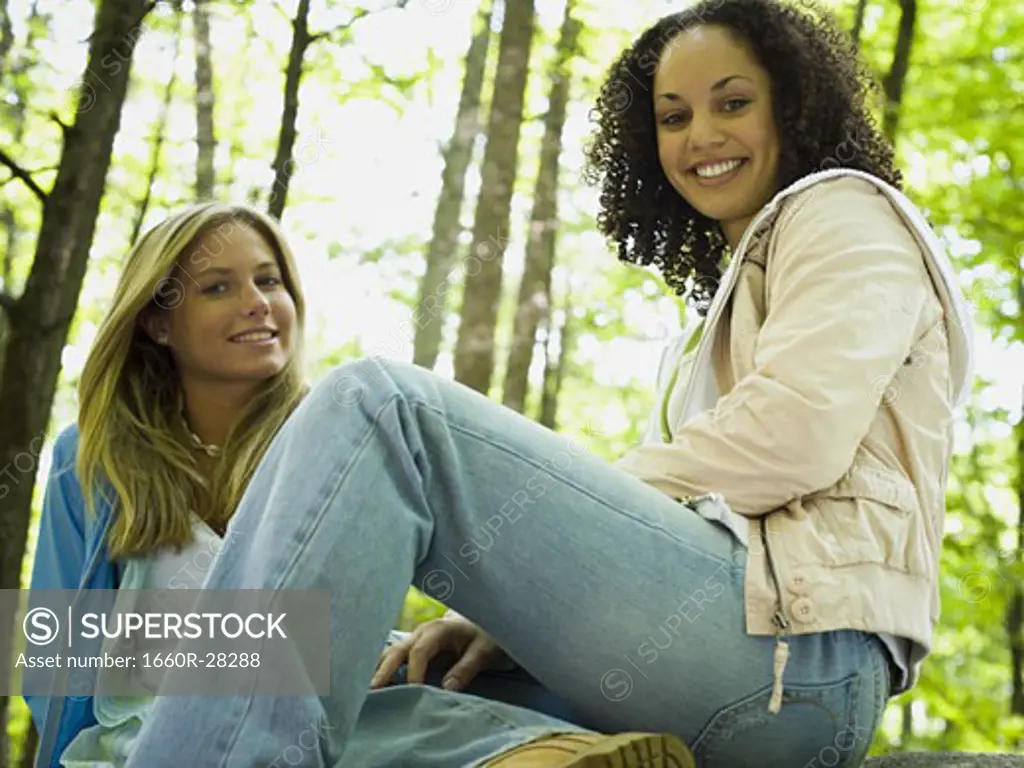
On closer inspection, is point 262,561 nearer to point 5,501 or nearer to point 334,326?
point 5,501

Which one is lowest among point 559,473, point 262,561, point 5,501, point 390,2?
point 5,501

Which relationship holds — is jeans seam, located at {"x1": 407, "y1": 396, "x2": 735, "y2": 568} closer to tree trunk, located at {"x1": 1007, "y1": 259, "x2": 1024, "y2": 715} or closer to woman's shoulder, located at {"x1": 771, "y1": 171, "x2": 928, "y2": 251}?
woman's shoulder, located at {"x1": 771, "y1": 171, "x2": 928, "y2": 251}

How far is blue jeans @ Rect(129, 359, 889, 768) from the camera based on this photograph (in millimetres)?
1332

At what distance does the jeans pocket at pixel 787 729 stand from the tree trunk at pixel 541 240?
208 inches

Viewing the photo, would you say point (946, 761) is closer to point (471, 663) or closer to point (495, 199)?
point (471, 663)

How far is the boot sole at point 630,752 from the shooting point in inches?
49.8

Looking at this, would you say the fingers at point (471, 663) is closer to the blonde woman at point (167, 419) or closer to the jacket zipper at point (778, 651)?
the jacket zipper at point (778, 651)

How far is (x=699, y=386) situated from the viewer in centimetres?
187

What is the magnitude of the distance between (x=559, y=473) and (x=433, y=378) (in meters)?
0.20

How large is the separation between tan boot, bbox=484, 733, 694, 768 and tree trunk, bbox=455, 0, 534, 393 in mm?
3642

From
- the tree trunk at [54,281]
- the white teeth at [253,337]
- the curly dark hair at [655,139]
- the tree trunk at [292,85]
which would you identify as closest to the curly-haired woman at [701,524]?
the curly dark hair at [655,139]

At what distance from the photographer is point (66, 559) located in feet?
8.81

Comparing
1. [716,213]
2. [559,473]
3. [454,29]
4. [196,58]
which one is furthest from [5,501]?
[454,29]

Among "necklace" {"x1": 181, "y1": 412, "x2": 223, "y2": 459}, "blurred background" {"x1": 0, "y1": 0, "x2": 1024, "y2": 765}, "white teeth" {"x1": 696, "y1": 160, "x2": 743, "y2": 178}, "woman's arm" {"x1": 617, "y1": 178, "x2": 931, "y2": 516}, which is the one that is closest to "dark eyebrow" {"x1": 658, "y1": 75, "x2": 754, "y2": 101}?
"white teeth" {"x1": 696, "y1": 160, "x2": 743, "y2": 178}
